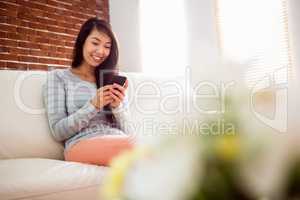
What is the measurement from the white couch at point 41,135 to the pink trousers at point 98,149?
0.05 m

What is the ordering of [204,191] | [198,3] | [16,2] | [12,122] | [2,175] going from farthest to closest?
1. [16,2]
2. [198,3]
3. [12,122]
4. [2,175]
5. [204,191]

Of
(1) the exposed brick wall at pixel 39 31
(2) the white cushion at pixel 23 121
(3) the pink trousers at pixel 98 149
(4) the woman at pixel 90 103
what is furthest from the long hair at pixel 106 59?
(1) the exposed brick wall at pixel 39 31

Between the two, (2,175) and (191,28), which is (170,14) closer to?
(191,28)

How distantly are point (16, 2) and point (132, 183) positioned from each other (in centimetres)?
314

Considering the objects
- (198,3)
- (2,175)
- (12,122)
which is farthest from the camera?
(198,3)

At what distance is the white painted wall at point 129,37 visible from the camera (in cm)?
335

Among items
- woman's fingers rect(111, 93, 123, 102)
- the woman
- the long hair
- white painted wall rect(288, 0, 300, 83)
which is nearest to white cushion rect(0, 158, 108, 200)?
the woman

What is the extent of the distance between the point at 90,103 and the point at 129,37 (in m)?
2.04

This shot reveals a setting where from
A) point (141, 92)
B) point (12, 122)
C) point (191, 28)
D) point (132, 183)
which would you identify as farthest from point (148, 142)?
point (191, 28)

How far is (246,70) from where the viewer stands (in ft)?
1.07

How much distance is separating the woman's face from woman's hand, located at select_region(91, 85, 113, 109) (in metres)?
0.24

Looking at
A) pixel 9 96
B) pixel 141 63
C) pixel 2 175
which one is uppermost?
pixel 141 63

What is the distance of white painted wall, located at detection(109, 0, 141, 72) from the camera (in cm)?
335

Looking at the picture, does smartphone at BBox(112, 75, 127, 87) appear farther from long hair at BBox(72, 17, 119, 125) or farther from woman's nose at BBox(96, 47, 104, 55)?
woman's nose at BBox(96, 47, 104, 55)
